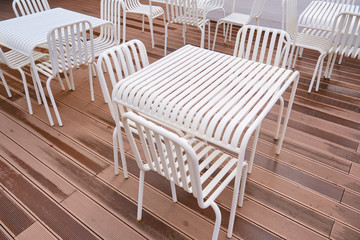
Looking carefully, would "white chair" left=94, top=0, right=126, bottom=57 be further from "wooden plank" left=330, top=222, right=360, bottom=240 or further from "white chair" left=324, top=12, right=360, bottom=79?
"wooden plank" left=330, top=222, right=360, bottom=240

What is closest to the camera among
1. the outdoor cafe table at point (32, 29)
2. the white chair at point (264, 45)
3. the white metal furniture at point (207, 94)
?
the white metal furniture at point (207, 94)

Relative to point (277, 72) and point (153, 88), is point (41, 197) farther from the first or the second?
point (277, 72)

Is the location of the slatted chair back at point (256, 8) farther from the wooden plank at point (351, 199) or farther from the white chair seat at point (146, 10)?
the wooden plank at point (351, 199)

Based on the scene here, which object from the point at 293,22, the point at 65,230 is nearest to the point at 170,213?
the point at 65,230

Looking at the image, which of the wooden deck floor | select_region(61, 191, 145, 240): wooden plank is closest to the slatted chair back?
the wooden deck floor

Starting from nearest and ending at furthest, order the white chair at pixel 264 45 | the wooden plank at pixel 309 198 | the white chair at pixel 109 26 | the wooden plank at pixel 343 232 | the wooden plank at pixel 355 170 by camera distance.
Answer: the wooden plank at pixel 343 232 → the wooden plank at pixel 309 198 → the white chair at pixel 264 45 → the wooden plank at pixel 355 170 → the white chair at pixel 109 26

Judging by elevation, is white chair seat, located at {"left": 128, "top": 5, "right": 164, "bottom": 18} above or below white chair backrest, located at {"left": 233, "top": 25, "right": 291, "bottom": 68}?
below

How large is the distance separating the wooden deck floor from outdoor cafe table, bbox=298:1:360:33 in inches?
27.9

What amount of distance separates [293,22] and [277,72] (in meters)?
1.50

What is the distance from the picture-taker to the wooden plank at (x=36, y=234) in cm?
156

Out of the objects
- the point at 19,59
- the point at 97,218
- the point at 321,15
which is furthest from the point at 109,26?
the point at 321,15

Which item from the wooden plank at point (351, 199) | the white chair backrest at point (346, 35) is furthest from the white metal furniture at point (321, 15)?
the wooden plank at point (351, 199)

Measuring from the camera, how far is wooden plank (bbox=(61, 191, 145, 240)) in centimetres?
157

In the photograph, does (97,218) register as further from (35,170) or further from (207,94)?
(207,94)
